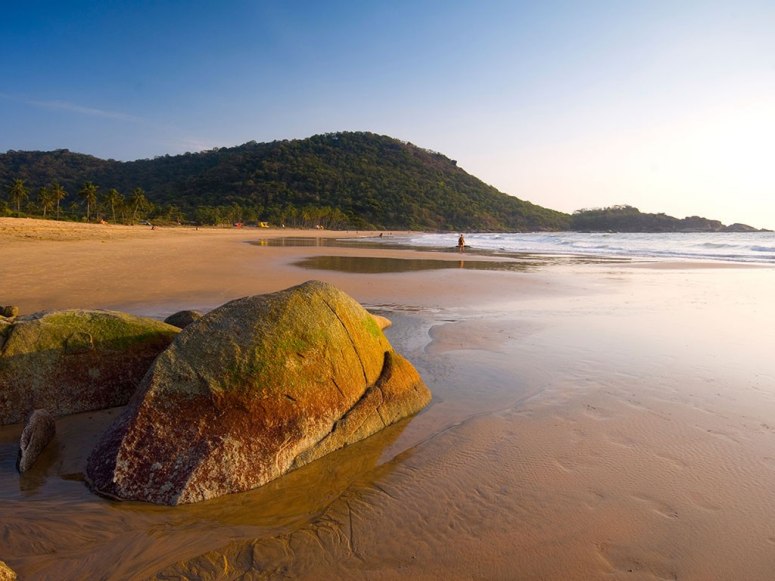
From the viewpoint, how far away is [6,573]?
2736mm

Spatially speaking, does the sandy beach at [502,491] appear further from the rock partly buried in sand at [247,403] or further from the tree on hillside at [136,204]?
the tree on hillside at [136,204]

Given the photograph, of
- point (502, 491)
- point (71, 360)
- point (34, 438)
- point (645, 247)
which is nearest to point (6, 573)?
point (34, 438)

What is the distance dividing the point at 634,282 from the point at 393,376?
50.3 ft

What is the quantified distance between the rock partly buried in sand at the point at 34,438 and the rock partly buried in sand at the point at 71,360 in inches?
27.8

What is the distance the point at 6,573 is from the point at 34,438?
1897mm

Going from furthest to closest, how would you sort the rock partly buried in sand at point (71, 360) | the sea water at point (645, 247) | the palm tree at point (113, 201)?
the palm tree at point (113, 201) < the sea water at point (645, 247) < the rock partly buried in sand at point (71, 360)

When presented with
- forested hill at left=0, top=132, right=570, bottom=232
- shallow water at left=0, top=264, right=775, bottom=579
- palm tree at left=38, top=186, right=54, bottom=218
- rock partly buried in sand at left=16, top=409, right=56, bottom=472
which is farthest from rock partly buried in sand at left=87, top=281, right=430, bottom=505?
forested hill at left=0, top=132, right=570, bottom=232

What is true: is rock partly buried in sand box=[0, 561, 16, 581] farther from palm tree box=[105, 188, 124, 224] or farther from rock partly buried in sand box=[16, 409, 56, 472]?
palm tree box=[105, 188, 124, 224]

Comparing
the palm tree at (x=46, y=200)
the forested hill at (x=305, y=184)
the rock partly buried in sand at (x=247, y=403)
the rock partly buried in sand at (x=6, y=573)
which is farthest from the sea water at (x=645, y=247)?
the forested hill at (x=305, y=184)

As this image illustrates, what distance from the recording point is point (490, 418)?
5.40 metres

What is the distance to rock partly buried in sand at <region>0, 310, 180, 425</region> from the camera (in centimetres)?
506

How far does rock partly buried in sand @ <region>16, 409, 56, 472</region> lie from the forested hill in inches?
3308

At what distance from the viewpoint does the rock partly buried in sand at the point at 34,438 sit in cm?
419

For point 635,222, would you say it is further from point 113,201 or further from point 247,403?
point 247,403
